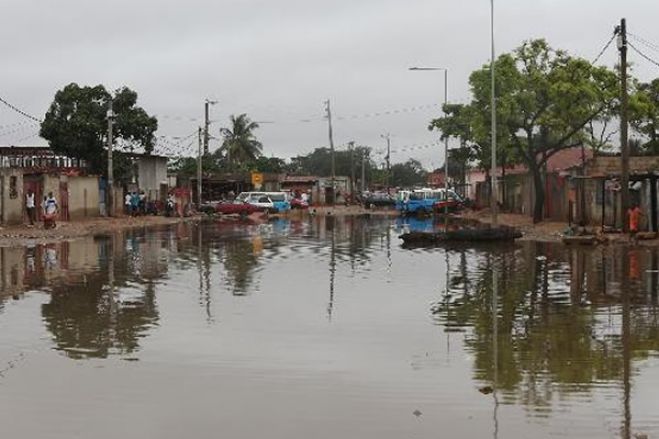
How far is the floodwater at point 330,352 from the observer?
7234 millimetres

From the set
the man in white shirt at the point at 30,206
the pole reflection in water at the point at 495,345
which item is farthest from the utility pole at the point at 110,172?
the pole reflection in water at the point at 495,345

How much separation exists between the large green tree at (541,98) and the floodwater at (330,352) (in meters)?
20.5

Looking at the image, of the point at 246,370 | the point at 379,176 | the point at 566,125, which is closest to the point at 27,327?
the point at 246,370

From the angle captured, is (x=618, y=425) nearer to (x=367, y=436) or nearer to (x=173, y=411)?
(x=367, y=436)

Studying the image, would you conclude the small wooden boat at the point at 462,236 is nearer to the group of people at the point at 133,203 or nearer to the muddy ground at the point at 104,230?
the muddy ground at the point at 104,230

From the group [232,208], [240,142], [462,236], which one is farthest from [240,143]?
[462,236]

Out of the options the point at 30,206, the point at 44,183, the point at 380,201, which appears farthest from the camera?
the point at 380,201

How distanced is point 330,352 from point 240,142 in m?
84.5

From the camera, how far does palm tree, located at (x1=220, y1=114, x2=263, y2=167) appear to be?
3676 inches

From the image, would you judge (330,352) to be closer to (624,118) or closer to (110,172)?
(624,118)

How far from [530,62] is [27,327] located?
34246 millimetres

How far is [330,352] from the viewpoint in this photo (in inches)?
406

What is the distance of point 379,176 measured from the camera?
150 metres

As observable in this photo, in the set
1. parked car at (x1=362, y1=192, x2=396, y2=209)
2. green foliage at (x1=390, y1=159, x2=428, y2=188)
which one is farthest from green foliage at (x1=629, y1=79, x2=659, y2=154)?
green foliage at (x1=390, y1=159, x2=428, y2=188)
